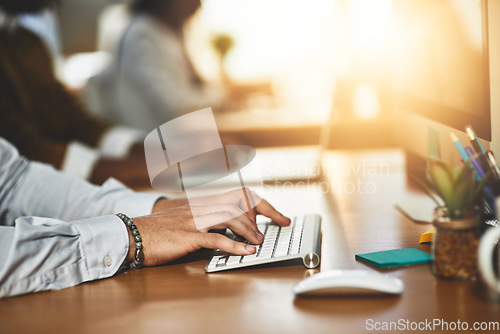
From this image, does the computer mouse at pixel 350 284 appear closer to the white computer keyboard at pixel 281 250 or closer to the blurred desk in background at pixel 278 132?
the white computer keyboard at pixel 281 250

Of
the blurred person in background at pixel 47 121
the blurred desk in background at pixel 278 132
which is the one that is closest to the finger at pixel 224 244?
the blurred person in background at pixel 47 121

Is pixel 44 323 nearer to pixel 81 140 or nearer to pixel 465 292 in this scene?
pixel 465 292

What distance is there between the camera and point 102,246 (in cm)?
83

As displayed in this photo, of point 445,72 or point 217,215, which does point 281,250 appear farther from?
point 445,72

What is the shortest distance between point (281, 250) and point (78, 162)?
1181mm

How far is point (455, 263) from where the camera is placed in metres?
0.70

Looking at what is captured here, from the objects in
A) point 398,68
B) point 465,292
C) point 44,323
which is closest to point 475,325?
point 465,292

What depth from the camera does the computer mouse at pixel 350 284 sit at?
0.67 metres

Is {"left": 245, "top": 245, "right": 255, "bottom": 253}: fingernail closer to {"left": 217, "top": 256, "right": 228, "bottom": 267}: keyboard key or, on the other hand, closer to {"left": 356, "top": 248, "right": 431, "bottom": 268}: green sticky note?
{"left": 217, "top": 256, "right": 228, "bottom": 267}: keyboard key

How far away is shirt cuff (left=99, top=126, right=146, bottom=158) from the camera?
2131 millimetres

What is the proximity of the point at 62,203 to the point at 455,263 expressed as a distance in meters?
0.83

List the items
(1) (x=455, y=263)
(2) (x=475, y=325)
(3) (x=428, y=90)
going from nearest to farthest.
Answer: (2) (x=475, y=325) → (1) (x=455, y=263) → (3) (x=428, y=90)

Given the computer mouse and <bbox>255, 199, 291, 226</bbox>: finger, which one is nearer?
the computer mouse

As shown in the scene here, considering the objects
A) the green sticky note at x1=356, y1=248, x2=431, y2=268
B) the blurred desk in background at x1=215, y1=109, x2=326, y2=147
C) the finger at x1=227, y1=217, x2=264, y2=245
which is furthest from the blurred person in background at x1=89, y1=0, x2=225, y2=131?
the green sticky note at x1=356, y1=248, x2=431, y2=268
